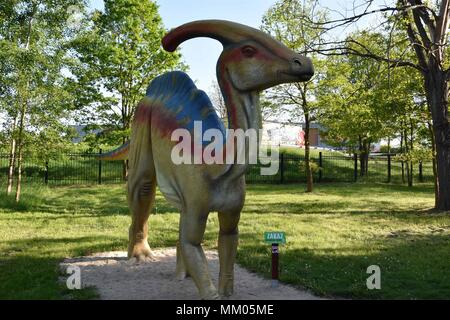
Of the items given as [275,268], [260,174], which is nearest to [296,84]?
[260,174]

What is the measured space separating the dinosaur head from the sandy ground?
235cm

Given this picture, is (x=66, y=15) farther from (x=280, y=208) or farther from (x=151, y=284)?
(x=151, y=284)

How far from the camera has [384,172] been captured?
1040 inches

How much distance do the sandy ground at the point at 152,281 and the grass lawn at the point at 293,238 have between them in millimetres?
275

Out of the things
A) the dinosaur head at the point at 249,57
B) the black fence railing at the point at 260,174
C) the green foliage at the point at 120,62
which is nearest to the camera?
the dinosaur head at the point at 249,57

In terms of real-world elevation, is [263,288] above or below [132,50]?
below

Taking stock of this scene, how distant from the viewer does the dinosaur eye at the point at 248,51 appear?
4.08 meters

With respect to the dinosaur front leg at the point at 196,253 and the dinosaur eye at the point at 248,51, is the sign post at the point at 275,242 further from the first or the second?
the dinosaur eye at the point at 248,51

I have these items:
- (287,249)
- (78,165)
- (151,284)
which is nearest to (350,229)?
(287,249)

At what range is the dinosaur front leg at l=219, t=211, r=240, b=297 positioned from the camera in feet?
15.0

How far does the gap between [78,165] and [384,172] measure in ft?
56.4

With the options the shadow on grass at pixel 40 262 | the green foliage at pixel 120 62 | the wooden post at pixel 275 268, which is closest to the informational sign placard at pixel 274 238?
the wooden post at pixel 275 268

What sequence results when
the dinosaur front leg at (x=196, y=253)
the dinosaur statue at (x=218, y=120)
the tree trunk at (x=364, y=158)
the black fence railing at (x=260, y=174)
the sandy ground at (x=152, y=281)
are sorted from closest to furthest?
1. the dinosaur statue at (x=218, y=120)
2. the dinosaur front leg at (x=196, y=253)
3. the sandy ground at (x=152, y=281)
4. the black fence railing at (x=260, y=174)
5. the tree trunk at (x=364, y=158)

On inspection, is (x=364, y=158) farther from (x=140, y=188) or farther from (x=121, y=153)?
(x=140, y=188)
